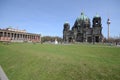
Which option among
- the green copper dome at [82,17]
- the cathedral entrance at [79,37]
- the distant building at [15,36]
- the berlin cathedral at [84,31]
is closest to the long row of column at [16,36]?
the distant building at [15,36]

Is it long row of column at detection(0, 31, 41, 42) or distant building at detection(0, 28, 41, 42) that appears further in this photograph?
long row of column at detection(0, 31, 41, 42)

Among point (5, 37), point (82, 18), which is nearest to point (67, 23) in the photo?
point (82, 18)

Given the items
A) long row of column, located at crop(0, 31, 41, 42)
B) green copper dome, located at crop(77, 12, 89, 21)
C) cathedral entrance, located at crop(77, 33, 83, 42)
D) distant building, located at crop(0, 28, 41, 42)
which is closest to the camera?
distant building, located at crop(0, 28, 41, 42)

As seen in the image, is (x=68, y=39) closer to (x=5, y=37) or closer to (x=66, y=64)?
(x=5, y=37)

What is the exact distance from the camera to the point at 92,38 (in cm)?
8775

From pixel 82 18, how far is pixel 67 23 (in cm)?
1256

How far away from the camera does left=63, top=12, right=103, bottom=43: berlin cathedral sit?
85.9 metres

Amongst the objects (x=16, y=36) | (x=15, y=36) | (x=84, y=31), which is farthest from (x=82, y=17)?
(x=15, y=36)

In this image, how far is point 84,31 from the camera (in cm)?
9331

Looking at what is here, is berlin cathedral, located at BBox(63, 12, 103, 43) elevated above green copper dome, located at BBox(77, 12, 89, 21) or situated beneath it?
situated beneath

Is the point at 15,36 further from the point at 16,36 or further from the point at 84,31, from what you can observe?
the point at 84,31

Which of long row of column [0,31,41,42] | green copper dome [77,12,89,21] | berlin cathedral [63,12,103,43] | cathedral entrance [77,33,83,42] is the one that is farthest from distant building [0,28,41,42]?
green copper dome [77,12,89,21]

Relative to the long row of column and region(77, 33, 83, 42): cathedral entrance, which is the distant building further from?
region(77, 33, 83, 42): cathedral entrance

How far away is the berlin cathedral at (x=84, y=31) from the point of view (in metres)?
85.9
